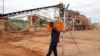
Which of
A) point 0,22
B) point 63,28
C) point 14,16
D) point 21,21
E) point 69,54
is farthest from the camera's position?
point 21,21

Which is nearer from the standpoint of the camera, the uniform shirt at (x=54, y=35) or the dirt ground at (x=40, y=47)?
the uniform shirt at (x=54, y=35)

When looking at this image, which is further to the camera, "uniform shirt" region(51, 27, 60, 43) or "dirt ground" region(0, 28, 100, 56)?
"dirt ground" region(0, 28, 100, 56)

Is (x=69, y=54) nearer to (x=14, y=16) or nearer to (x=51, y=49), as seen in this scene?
(x=51, y=49)

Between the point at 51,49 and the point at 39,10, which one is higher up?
the point at 39,10

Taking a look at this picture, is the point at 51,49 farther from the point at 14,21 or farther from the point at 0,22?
the point at 14,21

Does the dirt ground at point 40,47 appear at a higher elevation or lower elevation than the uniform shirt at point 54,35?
lower

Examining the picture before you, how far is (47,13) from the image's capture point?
42469mm

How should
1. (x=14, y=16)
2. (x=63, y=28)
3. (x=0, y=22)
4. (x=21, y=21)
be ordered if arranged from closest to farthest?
(x=63, y=28), (x=0, y=22), (x=14, y=16), (x=21, y=21)

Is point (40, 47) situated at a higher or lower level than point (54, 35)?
lower

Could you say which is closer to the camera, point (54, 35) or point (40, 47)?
point (54, 35)

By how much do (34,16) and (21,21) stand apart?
10.5ft

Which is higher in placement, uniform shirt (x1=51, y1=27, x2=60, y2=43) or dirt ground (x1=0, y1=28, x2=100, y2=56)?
uniform shirt (x1=51, y1=27, x2=60, y2=43)

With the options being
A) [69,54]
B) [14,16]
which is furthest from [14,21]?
[69,54]

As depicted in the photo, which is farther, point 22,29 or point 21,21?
point 21,21
